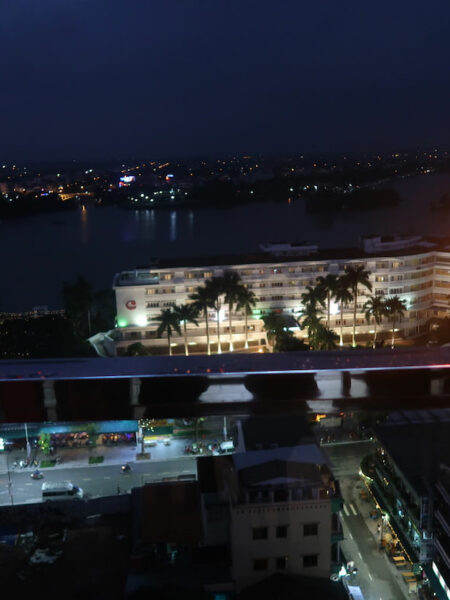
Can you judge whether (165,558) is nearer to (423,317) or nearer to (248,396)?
(248,396)

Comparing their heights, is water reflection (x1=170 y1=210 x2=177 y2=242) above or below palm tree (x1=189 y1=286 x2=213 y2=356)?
above

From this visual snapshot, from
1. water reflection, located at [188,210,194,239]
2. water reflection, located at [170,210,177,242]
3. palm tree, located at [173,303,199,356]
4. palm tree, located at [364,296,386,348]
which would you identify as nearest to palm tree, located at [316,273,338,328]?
palm tree, located at [364,296,386,348]

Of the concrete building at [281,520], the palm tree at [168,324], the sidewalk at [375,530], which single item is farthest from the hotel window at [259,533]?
the palm tree at [168,324]

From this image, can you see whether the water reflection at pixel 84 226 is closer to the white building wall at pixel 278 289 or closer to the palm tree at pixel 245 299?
the white building wall at pixel 278 289

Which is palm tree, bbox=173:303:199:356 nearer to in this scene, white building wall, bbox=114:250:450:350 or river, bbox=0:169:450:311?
white building wall, bbox=114:250:450:350

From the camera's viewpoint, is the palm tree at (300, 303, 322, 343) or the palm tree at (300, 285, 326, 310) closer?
the palm tree at (300, 303, 322, 343)

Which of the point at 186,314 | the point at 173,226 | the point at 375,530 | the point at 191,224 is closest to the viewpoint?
the point at 375,530

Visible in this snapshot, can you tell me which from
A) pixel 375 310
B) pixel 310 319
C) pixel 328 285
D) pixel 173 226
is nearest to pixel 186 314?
pixel 310 319

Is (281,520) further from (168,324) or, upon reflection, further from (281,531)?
(168,324)
